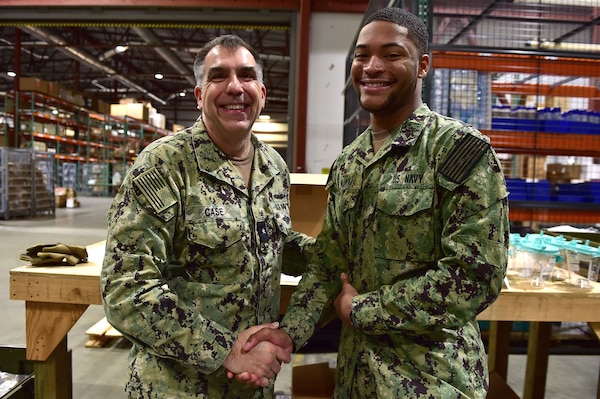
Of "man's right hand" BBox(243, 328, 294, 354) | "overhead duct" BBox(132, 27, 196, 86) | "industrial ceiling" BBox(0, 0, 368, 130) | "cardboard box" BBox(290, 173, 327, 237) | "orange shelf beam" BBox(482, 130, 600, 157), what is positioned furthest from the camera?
"overhead duct" BBox(132, 27, 196, 86)

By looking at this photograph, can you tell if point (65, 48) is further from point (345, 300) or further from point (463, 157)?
point (463, 157)

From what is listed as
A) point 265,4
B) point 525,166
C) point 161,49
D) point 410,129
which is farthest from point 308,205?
point 161,49

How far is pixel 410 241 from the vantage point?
50.3 inches

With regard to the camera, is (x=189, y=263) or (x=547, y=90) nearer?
(x=189, y=263)

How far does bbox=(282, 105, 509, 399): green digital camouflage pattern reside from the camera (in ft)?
3.83

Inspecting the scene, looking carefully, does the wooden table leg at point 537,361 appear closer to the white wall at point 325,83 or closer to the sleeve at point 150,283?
the sleeve at point 150,283

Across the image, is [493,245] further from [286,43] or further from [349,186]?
[286,43]

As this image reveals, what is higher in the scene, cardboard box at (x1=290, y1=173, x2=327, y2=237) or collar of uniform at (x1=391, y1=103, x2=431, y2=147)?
collar of uniform at (x1=391, y1=103, x2=431, y2=147)

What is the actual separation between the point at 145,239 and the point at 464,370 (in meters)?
1.00

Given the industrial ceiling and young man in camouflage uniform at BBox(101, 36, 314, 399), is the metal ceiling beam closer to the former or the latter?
the industrial ceiling

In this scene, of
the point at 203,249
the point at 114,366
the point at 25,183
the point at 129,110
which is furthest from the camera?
the point at 129,110

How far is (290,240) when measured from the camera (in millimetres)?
1753

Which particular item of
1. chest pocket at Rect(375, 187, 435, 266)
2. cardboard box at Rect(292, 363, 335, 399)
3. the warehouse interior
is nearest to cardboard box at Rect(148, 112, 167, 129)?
the warehouse interior

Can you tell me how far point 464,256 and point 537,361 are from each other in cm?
204
